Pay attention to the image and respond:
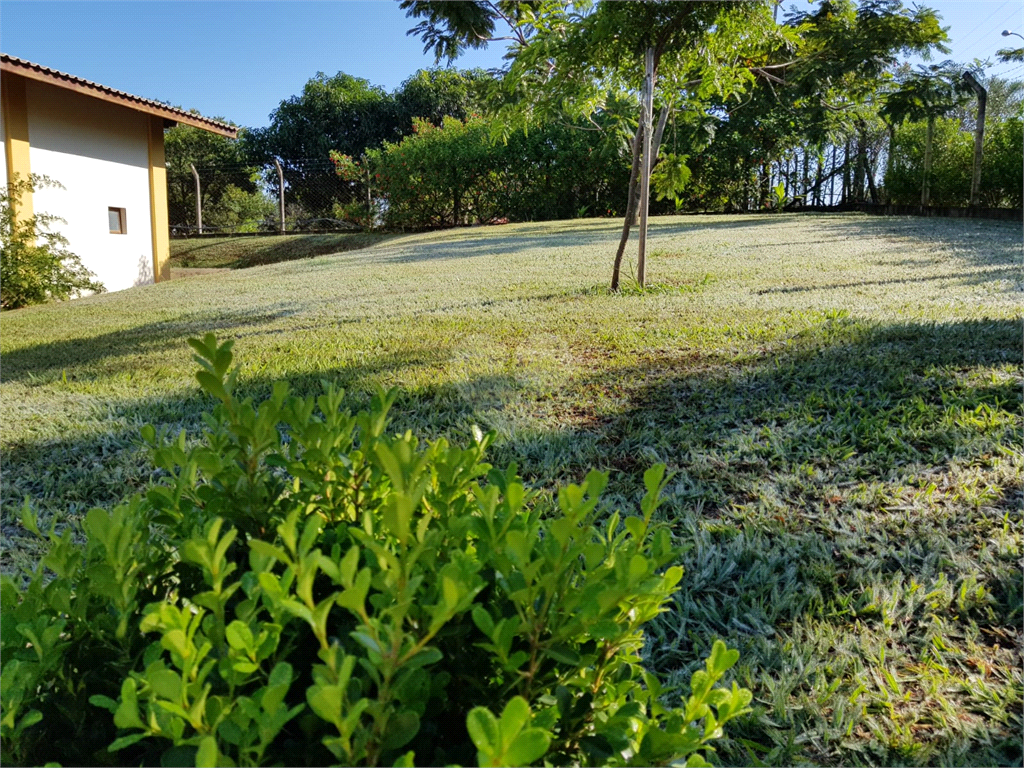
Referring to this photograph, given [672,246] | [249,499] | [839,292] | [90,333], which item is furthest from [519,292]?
[249,499]

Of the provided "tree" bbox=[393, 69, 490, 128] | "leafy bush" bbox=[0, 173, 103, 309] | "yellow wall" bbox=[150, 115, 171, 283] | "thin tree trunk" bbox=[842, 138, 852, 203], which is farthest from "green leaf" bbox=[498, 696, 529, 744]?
"thin tree trunk" bbox=[842, 138, 852, 203]

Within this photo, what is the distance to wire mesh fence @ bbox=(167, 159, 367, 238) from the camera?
57.6 feet

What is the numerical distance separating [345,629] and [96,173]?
14.5 metres

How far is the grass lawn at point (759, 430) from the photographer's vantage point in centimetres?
153

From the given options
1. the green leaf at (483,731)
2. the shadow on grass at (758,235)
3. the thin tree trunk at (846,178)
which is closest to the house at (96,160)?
the shadow on grass at (758,235)

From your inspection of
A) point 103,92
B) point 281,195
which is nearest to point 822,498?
point 103,92

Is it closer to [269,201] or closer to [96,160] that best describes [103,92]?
[96,160]

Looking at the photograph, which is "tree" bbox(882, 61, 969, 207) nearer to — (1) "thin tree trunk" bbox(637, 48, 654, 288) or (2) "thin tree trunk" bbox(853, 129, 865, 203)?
(2) "thin tree trunk" bbox(853, 129, 865, 203)

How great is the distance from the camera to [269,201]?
1839 cm

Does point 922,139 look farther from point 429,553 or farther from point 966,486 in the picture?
point 429,553

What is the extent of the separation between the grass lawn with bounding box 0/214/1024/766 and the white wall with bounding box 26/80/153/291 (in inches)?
253

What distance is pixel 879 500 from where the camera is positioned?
2176 millimetres

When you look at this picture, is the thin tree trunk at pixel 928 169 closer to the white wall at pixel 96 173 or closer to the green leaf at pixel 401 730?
the white wall at pixel 96 173

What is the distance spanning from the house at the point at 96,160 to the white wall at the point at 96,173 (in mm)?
17
